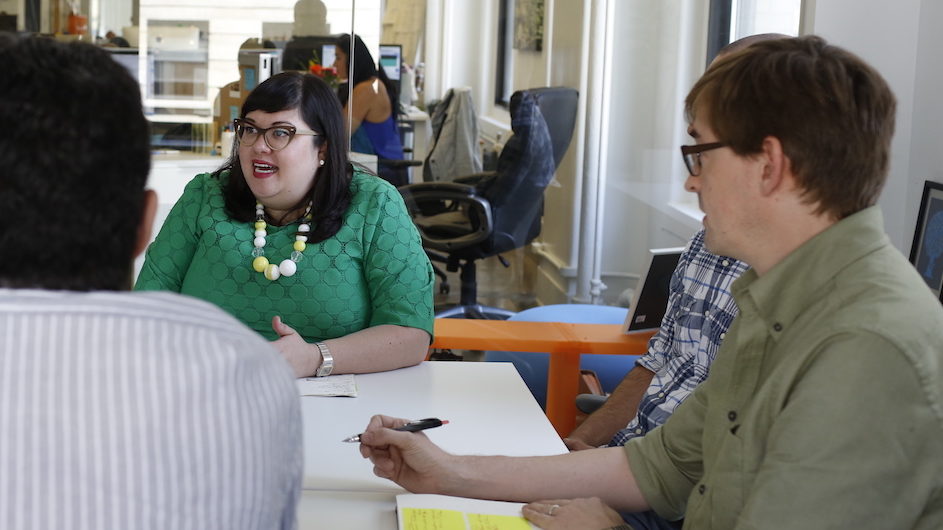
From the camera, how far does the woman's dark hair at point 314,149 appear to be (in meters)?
2.40

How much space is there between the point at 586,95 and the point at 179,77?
6.04ft

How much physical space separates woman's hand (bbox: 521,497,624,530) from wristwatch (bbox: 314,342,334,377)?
0.70 meters

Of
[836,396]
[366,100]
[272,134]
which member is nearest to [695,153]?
[836,396]

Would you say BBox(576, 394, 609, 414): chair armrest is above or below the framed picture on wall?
below

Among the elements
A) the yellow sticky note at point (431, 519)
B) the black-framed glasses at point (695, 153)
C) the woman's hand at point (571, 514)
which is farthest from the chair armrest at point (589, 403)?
the black-framed glasses at point (695, 153)

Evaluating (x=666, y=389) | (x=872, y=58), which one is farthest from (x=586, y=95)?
(x=666, y=389)

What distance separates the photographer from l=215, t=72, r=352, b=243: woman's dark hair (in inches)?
94.5

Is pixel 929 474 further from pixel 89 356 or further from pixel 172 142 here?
pixel 172 142

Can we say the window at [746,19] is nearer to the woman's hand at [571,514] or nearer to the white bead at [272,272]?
the white bead at [272,272]

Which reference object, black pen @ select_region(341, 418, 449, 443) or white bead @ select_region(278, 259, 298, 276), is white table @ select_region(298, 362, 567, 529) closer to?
black pen @ select_region(341, 418, 449, 443)

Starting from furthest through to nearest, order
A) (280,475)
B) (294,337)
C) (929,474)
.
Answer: (294,337), (929,474), (280,475)

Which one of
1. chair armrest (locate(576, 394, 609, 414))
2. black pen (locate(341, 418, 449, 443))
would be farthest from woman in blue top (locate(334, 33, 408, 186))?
black pen (locate(341, 418, 449, 443))

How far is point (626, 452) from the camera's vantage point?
5.42 feet

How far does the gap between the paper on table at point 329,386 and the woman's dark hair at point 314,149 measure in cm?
38
